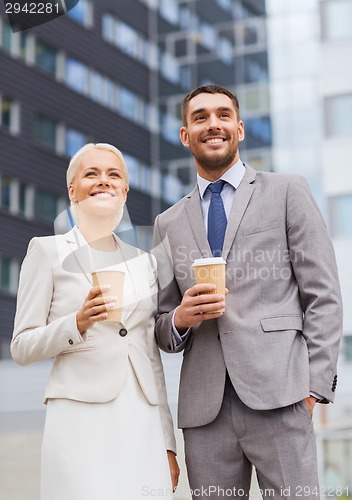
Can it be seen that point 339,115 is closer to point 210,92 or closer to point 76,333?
point 210,92

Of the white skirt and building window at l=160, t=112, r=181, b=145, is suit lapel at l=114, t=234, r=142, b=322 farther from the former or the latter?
building window at l=160, t=112, r=181, b=145

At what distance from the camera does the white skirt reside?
193 cm

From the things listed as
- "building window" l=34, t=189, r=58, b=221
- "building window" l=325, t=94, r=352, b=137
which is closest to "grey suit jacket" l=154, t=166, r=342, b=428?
"building window" l=325, t=94, r=352, b=137

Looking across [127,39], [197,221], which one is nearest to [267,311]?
[197,221]

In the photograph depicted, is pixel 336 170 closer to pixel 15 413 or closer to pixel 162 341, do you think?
pixel 15 413

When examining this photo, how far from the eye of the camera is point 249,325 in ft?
6.90

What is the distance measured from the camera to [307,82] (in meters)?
10.9

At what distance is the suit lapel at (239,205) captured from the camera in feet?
7.14

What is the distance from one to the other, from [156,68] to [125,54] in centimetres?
68

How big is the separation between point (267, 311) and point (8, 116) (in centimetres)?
1043

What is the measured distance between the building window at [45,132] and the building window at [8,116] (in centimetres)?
36

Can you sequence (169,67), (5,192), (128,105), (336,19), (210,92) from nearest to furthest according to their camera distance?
(210,92) → (336,19) → (5,192) → (169,67) → (128,105)

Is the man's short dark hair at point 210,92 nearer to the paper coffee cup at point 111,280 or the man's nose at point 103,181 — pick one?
the man's nose at point 103,181

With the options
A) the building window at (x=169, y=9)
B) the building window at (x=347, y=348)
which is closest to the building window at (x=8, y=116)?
the building window at (x=169, y=9)
